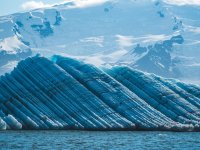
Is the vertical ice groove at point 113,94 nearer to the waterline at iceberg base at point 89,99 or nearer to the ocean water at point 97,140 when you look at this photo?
the waterline at iceberg base at point 89,99

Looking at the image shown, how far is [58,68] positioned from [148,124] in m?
14.6

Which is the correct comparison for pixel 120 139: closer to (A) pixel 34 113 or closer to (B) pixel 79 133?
(B) pixel 79 133

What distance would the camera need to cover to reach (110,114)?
82875mm

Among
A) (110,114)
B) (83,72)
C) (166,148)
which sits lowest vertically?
(166,148)

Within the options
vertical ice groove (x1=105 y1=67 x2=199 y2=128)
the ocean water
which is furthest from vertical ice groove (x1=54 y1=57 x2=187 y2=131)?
vertical ice groove (x1=105 y1=67 x2=199 y2=128)

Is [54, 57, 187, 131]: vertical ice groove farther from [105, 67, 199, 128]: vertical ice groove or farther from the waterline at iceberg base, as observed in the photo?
[105, 67, 199, 128]: vertical ice groove

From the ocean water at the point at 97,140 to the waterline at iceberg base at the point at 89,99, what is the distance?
275 centimetres

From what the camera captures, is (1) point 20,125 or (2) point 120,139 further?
(1) point 20,125

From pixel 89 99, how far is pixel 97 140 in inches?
614

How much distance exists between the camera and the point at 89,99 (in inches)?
3337

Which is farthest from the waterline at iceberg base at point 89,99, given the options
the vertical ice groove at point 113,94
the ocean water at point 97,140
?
the ocean water at point 97,140

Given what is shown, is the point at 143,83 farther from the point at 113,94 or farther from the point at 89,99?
the point at 89,99

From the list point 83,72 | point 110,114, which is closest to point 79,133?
point 110,114

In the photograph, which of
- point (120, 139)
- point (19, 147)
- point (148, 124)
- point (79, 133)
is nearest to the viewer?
point (19, 147)
